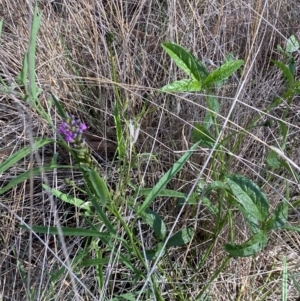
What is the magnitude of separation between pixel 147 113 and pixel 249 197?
0.48 metres

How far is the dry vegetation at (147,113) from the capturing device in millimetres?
1164

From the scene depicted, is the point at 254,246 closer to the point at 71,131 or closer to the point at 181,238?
the point at 181,238

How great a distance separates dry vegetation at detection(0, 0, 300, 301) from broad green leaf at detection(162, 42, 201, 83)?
7 cm

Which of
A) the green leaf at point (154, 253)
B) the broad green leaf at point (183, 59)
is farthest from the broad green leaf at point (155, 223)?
the broad green leaf at point (183, 59)

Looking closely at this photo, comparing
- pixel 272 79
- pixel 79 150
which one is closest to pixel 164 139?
pixel 272 79

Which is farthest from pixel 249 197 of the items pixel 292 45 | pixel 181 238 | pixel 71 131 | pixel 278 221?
pixel 292 45

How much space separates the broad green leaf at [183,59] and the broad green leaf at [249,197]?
19 centimetres

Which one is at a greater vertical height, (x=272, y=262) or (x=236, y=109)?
(x=236, y=109)

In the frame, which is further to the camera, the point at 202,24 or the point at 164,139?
the point at 202,24

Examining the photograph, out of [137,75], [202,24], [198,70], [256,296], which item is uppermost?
[198,70]

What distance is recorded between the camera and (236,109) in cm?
130

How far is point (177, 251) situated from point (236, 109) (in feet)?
1.18

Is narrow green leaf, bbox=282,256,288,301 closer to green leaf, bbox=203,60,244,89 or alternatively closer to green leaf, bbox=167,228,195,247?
green leaf, bbox=167,228,195,247

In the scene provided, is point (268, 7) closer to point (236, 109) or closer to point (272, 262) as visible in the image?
point (236, 109)
